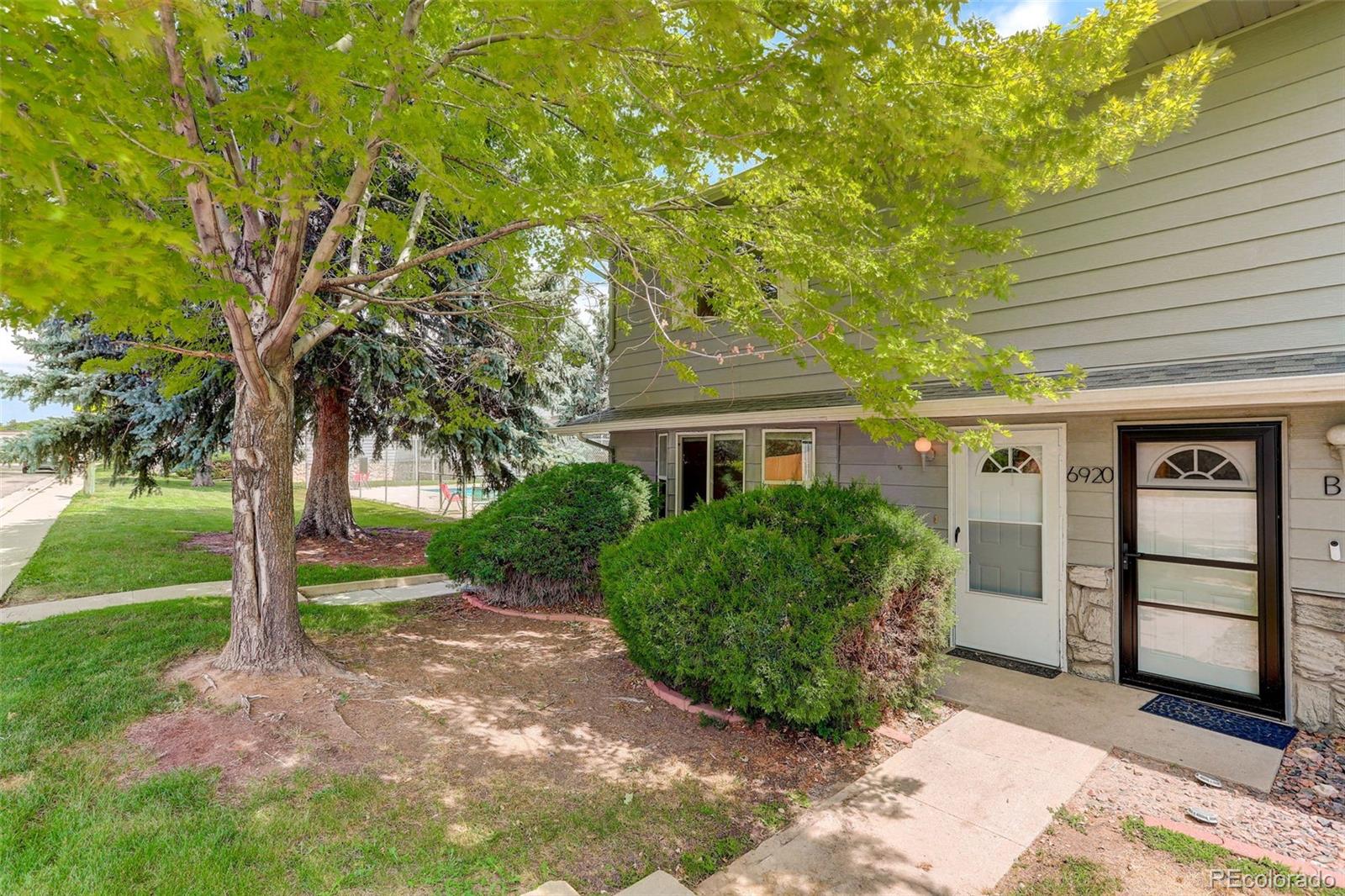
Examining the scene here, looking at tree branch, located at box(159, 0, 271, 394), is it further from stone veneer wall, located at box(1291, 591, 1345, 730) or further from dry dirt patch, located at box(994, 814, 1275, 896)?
stone veneer wall, located at box(1291, 591, 1345, 730)

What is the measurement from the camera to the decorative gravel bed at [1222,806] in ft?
9.87

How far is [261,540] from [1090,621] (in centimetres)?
699

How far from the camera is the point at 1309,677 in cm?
422

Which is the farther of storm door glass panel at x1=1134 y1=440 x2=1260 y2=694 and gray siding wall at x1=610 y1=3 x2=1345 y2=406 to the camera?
storm door glass panel at x1=1134 y1=440 x2=1260 y2=694

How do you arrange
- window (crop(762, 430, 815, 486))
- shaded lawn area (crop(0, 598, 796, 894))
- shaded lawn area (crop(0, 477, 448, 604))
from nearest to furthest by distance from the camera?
shaded lawn area (crop(0, 598, 796, 894)), window (crop(762, 430, 815, 486)), shaded lawn area (crop(0, 477, 448, 604))

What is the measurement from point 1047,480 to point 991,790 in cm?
303

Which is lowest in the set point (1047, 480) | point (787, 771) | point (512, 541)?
point (787, 771)

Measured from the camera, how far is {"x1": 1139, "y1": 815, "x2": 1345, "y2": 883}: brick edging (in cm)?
281

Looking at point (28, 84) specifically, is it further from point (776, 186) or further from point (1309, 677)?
point (1309, 677)

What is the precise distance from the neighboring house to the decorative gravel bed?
1.45 meters

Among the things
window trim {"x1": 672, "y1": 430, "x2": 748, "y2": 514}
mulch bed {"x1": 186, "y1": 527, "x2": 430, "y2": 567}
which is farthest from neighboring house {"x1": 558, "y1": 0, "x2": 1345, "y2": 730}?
mulch bed {"x1": 186, "y1": 527, "x2": 430, "y2": 567}

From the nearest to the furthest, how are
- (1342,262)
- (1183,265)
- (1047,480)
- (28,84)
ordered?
(28,84) < (1342,262) < (1183,265) < (1047,480)

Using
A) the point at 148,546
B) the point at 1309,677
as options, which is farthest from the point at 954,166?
the point at 148,546

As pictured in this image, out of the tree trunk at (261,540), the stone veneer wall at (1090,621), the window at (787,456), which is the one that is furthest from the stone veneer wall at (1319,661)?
the tree trunk at (261,540)
